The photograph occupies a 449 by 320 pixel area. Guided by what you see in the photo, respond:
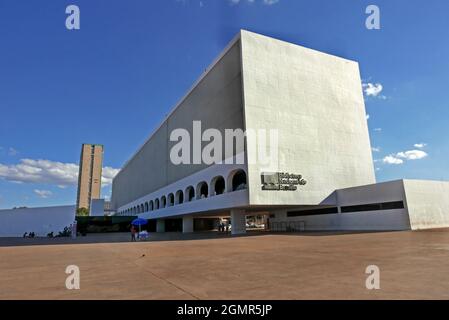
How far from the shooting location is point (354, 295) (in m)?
5.05

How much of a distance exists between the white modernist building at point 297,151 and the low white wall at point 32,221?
19391mm

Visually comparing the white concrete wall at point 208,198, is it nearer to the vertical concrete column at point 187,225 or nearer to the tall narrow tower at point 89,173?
the vertical concrete column at point 187,225

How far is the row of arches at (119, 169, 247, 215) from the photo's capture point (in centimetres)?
3450

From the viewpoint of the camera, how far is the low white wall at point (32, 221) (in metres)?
45.1

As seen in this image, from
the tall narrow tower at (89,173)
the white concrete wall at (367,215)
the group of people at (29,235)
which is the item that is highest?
the tall narrow tower at (89,173)

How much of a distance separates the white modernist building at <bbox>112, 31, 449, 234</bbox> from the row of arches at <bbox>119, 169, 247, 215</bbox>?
20 centimetres

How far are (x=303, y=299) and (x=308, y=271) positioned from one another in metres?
2.87

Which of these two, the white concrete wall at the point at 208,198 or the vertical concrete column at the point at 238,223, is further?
the vertical concrete column at the point at 238,223

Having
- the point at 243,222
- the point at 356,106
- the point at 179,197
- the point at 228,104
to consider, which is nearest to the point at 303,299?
the point at 243,222

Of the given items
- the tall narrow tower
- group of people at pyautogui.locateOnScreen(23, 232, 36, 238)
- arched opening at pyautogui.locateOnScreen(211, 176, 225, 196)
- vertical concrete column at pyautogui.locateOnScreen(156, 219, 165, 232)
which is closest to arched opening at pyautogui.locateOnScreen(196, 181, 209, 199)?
arched opening at pyautogui.locateOnScreen(211, 176, 225, 196)

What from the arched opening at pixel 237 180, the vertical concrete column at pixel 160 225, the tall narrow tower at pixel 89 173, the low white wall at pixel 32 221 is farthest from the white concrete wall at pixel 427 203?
the tall narrow tower at pixel 89 173

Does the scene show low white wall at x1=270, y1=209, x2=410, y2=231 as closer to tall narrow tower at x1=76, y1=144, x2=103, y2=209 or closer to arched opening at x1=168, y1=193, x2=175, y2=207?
arched opening at x1=168, y1=193, x2=175, y2=207

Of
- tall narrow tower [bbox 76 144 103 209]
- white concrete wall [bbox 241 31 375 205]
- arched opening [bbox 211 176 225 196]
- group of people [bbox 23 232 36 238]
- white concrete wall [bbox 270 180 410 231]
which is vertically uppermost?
tall narrow tower [bbox 76 144 103 209]
